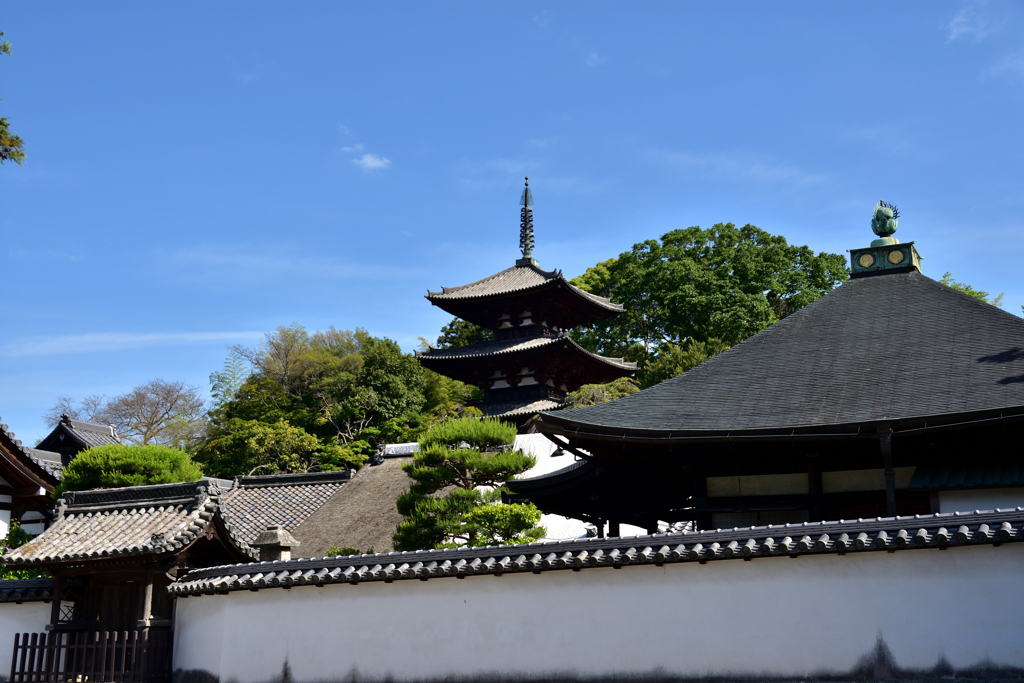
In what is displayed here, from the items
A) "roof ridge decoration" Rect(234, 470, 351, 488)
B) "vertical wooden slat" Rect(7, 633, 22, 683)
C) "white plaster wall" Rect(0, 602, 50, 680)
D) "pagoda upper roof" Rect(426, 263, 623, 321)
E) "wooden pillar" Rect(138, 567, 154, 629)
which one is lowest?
"vertical wooden slat" Rect(7, 633, 22, 683)

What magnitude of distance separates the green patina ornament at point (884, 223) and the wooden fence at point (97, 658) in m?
13.9

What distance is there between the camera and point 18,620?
13.9 m

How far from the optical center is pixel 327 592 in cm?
1216

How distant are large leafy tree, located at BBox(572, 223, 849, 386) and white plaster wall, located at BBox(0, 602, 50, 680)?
32650 millimetres

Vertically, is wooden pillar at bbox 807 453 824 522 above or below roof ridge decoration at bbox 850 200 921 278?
below

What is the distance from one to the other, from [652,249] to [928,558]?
133 ft

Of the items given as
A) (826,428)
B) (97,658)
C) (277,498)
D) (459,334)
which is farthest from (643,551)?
(459,334)

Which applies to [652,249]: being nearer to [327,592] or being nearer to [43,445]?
[43,445]

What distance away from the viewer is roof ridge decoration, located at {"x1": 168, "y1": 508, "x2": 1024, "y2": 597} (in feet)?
30.5

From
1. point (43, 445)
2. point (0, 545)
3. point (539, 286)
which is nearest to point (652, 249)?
point (539, 286)

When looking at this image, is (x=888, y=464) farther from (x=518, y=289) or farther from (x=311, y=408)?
(x=311, y=408)

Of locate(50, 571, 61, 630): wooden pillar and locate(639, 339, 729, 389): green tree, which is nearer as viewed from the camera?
locate(50, 571, 61, 630): wooden pillar

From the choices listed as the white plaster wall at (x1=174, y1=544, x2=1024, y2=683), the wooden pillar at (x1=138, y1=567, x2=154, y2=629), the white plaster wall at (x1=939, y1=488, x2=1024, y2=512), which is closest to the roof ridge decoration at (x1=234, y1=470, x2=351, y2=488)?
the wooden pillar at (x1=138, y1=567, x2=154, y2=629)

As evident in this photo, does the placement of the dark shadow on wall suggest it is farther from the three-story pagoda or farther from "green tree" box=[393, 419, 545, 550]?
the three-story pagoda
